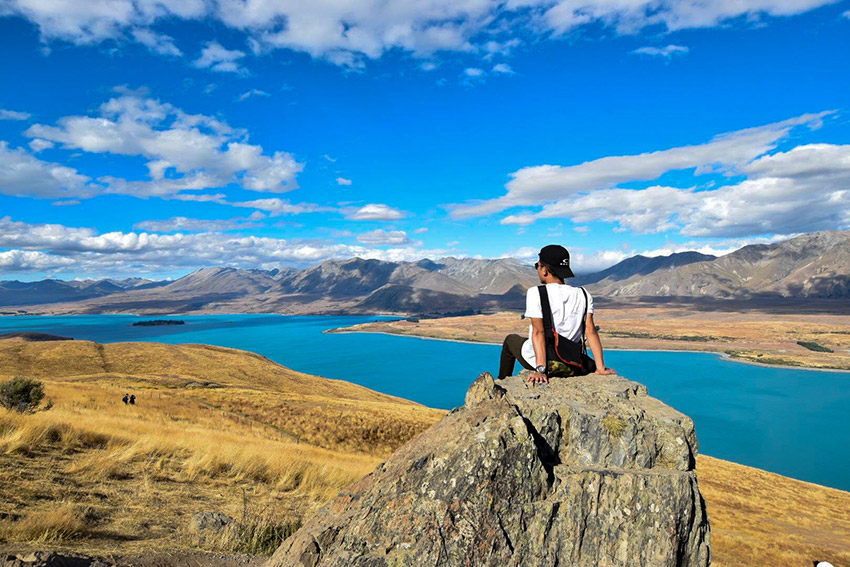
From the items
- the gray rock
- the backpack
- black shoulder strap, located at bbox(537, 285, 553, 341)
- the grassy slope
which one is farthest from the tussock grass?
black shoulder strap, located at bbox(537, 285, 553, 341)

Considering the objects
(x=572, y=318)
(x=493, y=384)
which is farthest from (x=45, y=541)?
(x=572, y=318)

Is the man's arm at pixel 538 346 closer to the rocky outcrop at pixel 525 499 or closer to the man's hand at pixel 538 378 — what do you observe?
the man's hand at pixel 538 378

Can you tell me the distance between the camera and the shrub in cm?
1962

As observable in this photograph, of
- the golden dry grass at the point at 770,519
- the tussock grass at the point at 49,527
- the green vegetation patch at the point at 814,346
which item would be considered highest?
the tussock grass at the point at 49,527

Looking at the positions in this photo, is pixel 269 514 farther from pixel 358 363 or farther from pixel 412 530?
pixel 358 363

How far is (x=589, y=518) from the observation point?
4699 mm

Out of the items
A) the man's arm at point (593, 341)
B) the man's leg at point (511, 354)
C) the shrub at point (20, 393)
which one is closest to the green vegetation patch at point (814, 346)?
the man's arm at point (593, 341)

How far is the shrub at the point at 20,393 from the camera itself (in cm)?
1962

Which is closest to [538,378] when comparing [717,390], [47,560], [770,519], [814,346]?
[47,560]

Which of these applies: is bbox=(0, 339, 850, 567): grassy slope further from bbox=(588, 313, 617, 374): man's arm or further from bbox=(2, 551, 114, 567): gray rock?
bbox=(588, 313, 617, 374): man's arm

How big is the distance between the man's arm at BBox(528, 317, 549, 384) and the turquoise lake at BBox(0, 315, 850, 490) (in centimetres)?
6712

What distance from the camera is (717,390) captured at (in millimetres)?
105125

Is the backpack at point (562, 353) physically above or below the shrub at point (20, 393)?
above

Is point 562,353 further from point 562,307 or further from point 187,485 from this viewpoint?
point 187,485
